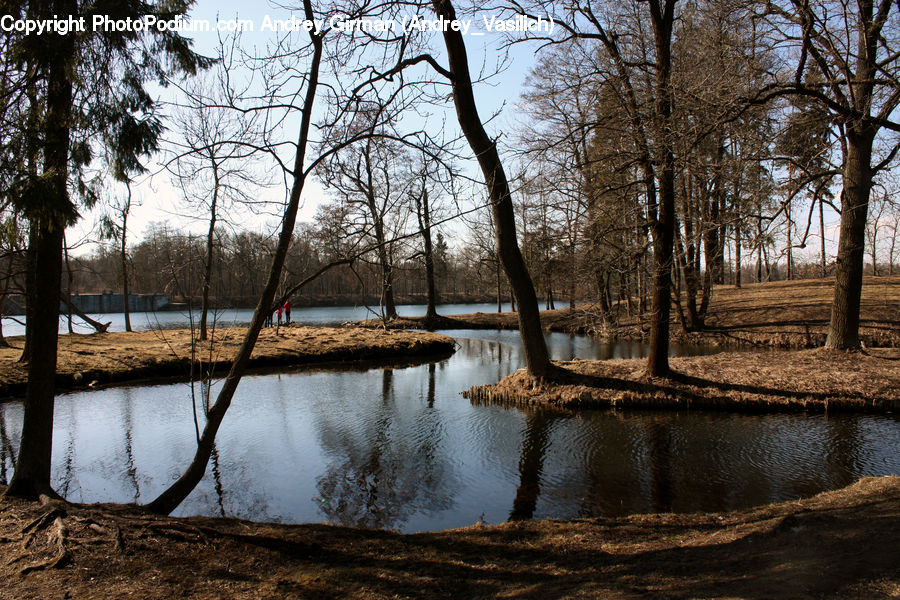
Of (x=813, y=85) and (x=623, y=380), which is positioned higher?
(x=813, y=85)

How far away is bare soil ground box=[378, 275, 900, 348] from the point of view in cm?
1755

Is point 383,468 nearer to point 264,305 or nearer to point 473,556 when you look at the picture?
point 264,305

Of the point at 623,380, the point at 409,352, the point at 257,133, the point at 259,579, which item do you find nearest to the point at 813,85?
the point at 623,380

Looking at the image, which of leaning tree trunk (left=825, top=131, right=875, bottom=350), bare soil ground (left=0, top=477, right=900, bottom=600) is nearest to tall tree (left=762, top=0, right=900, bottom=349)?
leaning tree trunk (left=825, top=131, right=875, bottom=350)

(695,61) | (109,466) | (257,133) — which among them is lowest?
(109,466)

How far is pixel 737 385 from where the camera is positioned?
10.3 metres

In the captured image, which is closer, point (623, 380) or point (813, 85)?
point (813, 85)

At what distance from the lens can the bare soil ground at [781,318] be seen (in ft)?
57.6

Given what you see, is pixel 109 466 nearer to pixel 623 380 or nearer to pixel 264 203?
pixel 264 203

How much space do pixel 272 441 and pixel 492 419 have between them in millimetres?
3939

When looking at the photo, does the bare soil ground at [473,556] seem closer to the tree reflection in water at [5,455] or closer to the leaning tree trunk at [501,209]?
the tree reflection in water at [5,455]

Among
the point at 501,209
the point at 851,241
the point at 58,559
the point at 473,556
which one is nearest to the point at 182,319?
the point at 501,209

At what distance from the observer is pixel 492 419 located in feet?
33.4

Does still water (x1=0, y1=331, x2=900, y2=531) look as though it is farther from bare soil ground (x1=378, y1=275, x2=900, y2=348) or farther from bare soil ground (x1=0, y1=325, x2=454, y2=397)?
bare soil ground (x1=378, y1=275, x2=900, y2=348)
